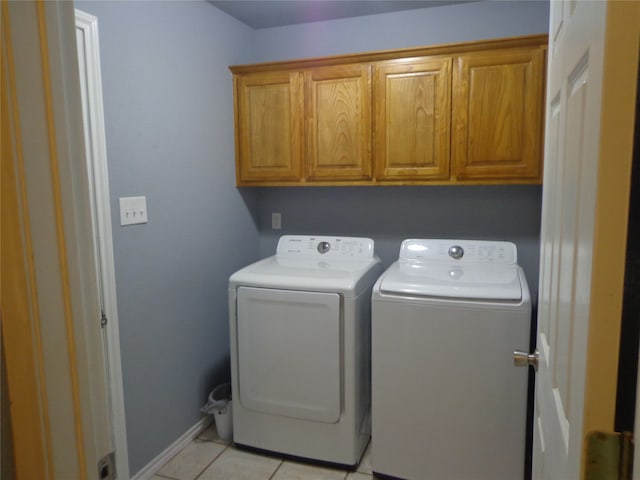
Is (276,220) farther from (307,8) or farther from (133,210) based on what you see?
(307,8)

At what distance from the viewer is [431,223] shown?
2.71 meters

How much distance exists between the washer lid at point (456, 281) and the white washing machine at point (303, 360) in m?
0.20

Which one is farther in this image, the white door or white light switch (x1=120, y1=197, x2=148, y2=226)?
white light switch (x1=120, y1=197, x2=148, y2=226)

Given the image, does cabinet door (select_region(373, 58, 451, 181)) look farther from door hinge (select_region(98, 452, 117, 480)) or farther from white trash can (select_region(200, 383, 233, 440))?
door hinge (select_region(98, 452, 117, 480))

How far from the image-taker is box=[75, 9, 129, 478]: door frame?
177 centimetres

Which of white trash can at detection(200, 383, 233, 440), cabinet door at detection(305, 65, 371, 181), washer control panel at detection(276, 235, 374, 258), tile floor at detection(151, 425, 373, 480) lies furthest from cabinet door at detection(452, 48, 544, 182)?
white trash can at detection(200, 383, 233, 440)

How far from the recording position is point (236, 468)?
2271 millimetres

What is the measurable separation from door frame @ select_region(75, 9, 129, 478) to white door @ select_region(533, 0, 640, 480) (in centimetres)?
166

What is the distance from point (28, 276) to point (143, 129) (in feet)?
5.30

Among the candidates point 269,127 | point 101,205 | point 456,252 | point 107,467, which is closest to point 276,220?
point 269,127

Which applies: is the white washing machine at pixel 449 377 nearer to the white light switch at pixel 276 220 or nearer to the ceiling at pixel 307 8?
the white light switch at pixel 276 220

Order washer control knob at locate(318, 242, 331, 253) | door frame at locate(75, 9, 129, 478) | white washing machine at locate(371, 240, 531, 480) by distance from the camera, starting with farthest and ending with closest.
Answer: washer control knob at locate(318, 242, 331, 253), white washing machine at locate(371, 240, 531, 480), door frame at locate(75, 9, 129, 478)

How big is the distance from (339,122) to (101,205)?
129 centimetres

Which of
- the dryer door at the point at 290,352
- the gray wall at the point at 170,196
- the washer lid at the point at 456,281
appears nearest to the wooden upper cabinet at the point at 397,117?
the gray wall at the point at 170,196
